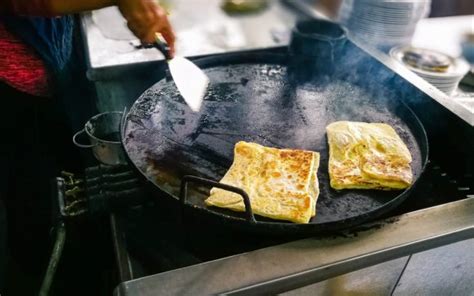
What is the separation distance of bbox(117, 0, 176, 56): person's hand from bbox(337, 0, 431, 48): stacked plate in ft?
5.50

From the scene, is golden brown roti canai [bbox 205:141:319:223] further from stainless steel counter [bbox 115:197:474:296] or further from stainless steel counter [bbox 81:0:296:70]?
stainless steel counter [bbox 81:0:296:70]

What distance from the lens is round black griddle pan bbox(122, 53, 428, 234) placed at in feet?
5.24

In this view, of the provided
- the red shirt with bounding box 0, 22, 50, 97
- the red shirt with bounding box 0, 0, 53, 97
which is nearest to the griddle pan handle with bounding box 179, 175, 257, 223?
the red shirt with bounding box 0, 0, 53, 97

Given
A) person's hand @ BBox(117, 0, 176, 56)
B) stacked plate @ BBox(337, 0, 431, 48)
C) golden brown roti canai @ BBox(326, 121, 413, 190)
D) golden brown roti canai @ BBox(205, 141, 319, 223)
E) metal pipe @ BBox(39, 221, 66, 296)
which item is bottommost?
metal pipe @ BBox(39, 221, 66, 296)

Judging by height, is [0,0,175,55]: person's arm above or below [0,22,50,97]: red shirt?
above

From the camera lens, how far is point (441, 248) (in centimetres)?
181

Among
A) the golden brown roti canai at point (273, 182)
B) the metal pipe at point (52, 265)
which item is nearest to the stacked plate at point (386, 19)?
the golden brown roti canai at point (273, 182)

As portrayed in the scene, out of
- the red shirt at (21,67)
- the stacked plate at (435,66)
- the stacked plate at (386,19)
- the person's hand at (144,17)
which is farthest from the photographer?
the stacked plate at (386,19)

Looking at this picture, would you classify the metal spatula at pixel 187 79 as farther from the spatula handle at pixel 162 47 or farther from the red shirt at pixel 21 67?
the red shirt at pixel 21 67

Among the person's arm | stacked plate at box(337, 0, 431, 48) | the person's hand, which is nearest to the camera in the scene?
the person's arm

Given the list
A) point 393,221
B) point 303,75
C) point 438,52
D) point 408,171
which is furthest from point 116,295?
point 438,52

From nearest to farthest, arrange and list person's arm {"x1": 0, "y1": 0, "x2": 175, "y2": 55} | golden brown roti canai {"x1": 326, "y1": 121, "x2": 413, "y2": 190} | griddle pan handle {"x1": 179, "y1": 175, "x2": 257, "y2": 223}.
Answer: griddle pan handle {"x1": 179, "y1": 175, "x2": 257, "y2": 223}, golden brown roti canai {"x1": 326, "y1": 121, "x2": 413, "y2": 190}, person's arm {"x1": 0, "y1": 0, "x2": 175, "y2": 55}

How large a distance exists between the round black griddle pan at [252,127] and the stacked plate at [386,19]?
1.06m

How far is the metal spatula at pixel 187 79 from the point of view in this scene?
7.20 ft
